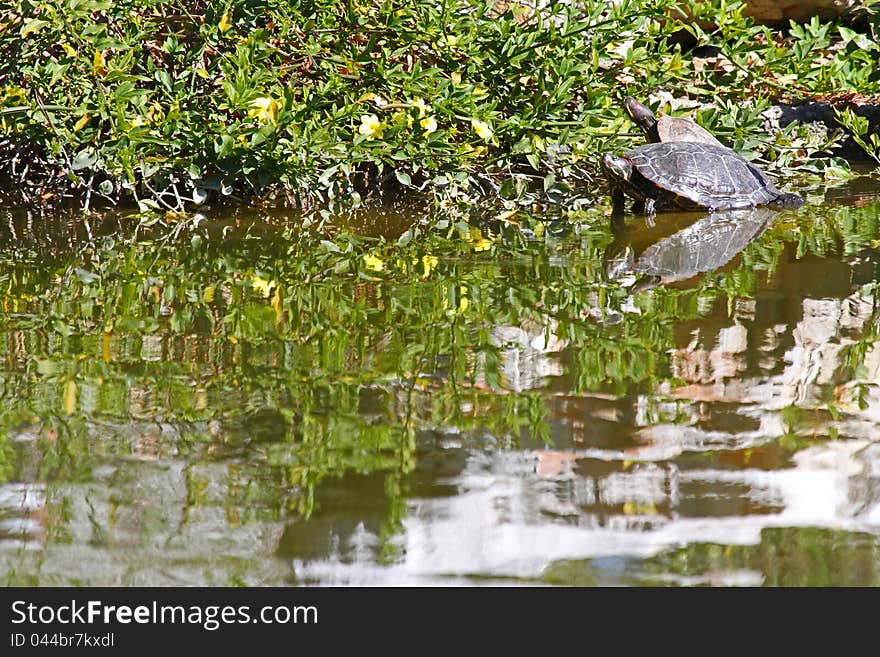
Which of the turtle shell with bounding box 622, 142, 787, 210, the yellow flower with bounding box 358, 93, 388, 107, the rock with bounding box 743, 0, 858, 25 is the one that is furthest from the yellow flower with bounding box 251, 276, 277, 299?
the rock with bounding box 743, 0, 858, 25

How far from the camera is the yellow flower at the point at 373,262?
4.40 meters

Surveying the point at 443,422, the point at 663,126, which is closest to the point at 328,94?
the point at 663,126

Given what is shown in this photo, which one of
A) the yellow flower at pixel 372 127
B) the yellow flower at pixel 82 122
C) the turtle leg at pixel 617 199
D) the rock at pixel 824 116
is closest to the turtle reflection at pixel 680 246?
the turtle leg at pixel 617 199

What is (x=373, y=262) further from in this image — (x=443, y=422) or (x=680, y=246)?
(x=443, y=422)

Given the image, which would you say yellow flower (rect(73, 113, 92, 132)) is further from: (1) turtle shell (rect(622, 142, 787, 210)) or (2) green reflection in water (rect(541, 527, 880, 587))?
(2) green reflection in water (rect(541, 527, 880, 587))

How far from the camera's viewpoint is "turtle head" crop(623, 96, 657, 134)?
6.29 meters

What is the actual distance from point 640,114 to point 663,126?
162 mm

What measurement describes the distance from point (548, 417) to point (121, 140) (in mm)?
3647

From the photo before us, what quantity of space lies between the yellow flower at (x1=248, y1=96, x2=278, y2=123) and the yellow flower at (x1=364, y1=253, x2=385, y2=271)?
1145 mm

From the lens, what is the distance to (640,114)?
6.31 m

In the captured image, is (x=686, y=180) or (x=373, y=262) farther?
(x=686, y=180)

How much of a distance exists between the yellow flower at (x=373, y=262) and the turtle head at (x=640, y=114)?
2419 mm

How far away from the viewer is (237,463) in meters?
2.38

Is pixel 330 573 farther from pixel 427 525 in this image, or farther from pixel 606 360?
pixel 606 360
